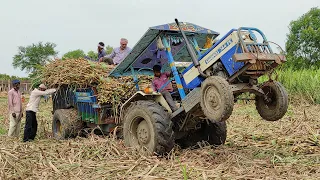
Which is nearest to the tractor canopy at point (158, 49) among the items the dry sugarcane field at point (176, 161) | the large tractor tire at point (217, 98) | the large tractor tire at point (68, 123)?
the large tractor tire at point (217, 98)

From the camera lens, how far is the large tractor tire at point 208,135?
22.6ft

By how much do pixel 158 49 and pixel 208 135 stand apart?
189 centimetres

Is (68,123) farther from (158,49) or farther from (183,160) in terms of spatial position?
(183,160)

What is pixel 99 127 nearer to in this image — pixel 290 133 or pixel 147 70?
pixel 147 70

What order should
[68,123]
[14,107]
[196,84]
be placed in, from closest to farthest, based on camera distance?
[196,84], [68,123], [14,107]

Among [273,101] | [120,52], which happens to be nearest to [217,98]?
[273,101]

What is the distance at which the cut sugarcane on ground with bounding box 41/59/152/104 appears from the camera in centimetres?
755

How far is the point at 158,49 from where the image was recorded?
6336 millimetres

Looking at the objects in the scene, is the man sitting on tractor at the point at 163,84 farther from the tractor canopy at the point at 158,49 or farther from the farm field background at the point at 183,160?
the farm field background at the point at 183,160

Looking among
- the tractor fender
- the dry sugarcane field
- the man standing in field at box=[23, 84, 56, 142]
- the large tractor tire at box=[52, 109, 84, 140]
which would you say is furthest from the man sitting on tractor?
the man standing in field at box=[23, 84, 56, 142]

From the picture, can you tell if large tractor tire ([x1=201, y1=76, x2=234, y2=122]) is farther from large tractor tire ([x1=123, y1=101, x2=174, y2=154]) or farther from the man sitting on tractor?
the man sitting on tractor

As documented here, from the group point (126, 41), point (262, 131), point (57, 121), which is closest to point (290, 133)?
point (262, 131)

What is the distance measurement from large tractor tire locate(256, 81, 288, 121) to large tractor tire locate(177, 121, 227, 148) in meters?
1.24

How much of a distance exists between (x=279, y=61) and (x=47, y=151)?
408cm
